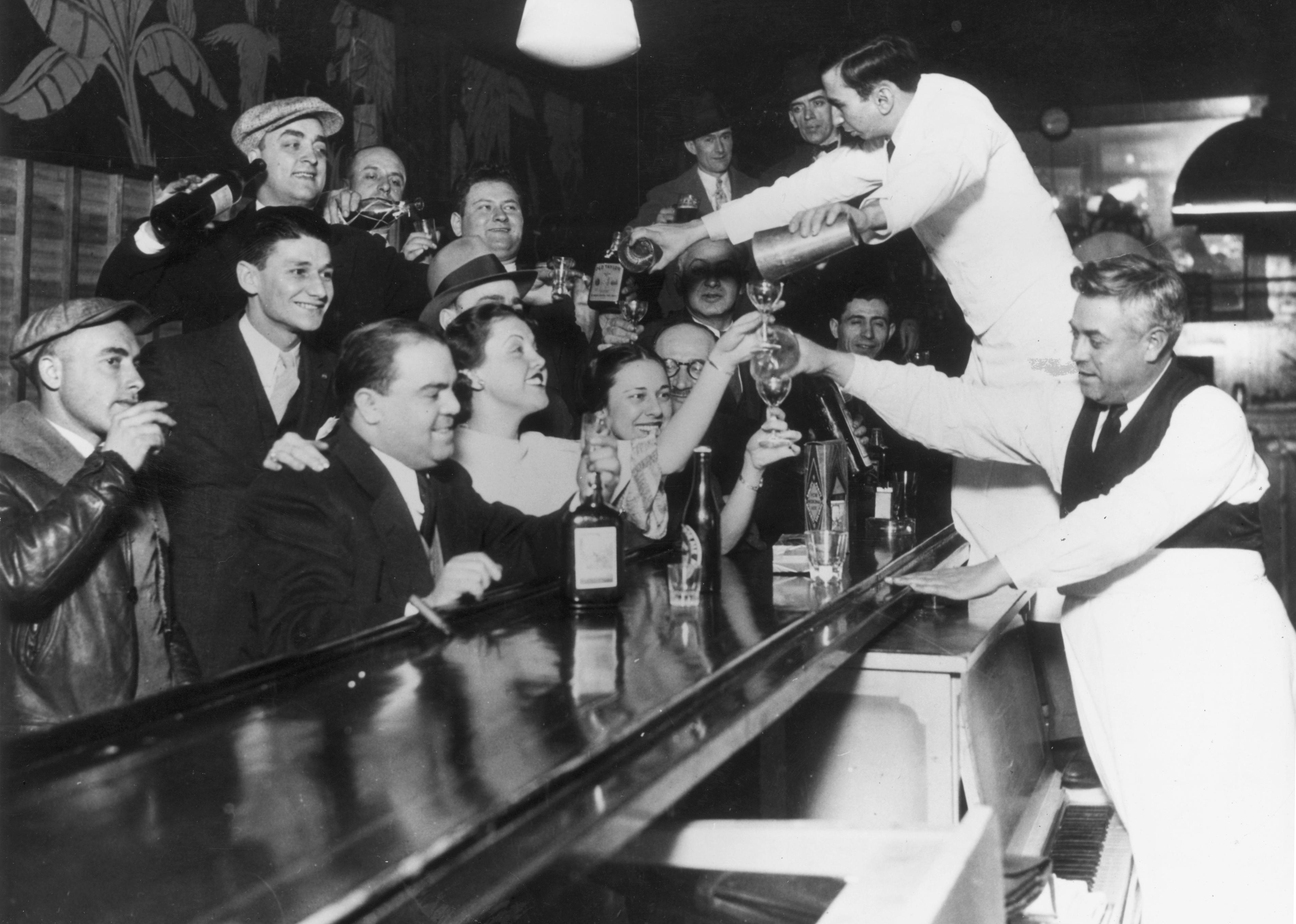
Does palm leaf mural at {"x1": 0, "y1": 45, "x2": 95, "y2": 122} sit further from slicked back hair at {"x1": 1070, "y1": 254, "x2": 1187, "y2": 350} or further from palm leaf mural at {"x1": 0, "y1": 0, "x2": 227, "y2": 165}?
slicked back hair at {"x1": 1070, "y1": 254, "x2": 1187, "y2": 350}

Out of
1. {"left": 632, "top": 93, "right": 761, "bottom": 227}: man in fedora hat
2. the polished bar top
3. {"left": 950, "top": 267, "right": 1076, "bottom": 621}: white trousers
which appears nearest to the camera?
the polished bar top

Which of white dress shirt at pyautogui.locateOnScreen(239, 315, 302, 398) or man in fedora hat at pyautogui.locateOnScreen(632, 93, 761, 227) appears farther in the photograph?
man in fedora hat at pyautogui.locateOnScreen(632, 93, 761, 227)

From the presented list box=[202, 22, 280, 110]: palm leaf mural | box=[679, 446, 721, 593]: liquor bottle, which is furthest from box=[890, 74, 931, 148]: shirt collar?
box=[202, 22, 280, 110]: palm leaf mural

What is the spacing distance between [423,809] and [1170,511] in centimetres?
165

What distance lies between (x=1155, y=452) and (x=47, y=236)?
73.7 inches

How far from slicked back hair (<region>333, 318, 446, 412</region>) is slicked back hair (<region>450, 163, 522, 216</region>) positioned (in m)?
0.50

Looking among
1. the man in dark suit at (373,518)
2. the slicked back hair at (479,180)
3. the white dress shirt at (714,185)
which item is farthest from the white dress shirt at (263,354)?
the white dress shirt at (714,185)

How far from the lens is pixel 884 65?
280 centimetres

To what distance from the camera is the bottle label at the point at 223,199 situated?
1.62 metres

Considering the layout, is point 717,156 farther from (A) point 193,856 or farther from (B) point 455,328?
(A) point 193,856

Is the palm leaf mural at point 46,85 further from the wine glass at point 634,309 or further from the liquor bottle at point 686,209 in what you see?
the liquor bottle at point 686,209

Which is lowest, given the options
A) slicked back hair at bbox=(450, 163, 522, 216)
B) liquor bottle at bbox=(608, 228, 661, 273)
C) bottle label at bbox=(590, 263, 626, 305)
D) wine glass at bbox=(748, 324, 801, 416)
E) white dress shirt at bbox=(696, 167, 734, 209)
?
wine glass at bbox=(748, 324, 801, 416)

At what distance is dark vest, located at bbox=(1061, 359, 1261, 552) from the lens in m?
2.23

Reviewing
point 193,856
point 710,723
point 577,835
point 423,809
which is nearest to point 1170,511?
point 710,723
